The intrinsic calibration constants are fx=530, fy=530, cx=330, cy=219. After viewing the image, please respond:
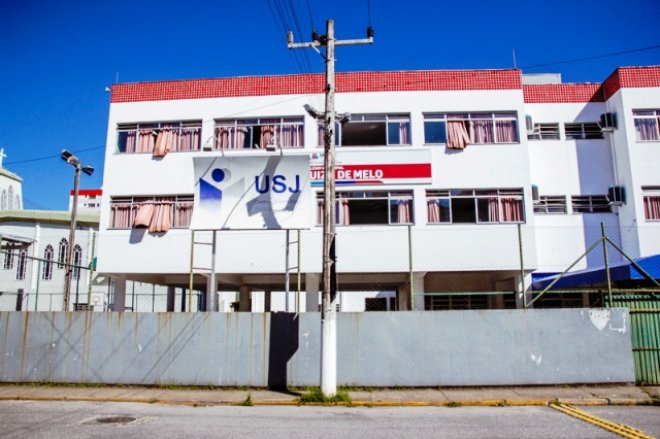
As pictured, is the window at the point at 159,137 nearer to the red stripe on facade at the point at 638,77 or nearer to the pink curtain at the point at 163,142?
the pink curtain at the point at 163,142

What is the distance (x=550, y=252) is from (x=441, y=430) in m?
13.7

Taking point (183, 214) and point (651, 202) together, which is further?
point (651, 202)

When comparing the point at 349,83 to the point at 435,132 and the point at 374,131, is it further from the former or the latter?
the point at 435,132

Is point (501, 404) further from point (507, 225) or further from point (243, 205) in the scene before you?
point (507, 225)

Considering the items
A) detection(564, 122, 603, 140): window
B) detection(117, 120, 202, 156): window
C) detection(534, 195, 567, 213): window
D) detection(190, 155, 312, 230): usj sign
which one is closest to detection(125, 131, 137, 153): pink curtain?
detection(117, 120, 202, 156): window

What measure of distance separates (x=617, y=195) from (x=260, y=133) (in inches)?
534

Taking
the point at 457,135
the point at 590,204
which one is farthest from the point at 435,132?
the point at 590,204

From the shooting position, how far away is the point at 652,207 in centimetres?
1927

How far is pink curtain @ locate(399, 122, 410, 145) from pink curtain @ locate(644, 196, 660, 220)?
29.4 feet

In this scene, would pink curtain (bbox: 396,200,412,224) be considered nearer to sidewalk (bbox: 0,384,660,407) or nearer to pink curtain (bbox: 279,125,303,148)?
pink curtain (bbox: 279,125,303,148)

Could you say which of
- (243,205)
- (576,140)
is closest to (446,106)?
(576,140)

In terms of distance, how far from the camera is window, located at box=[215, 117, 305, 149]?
19.4 meters

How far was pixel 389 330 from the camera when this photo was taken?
11.6m

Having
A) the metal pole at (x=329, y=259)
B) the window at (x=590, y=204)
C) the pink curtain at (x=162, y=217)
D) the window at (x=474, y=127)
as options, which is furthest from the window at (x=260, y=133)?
the window at (x=590, y=204)
